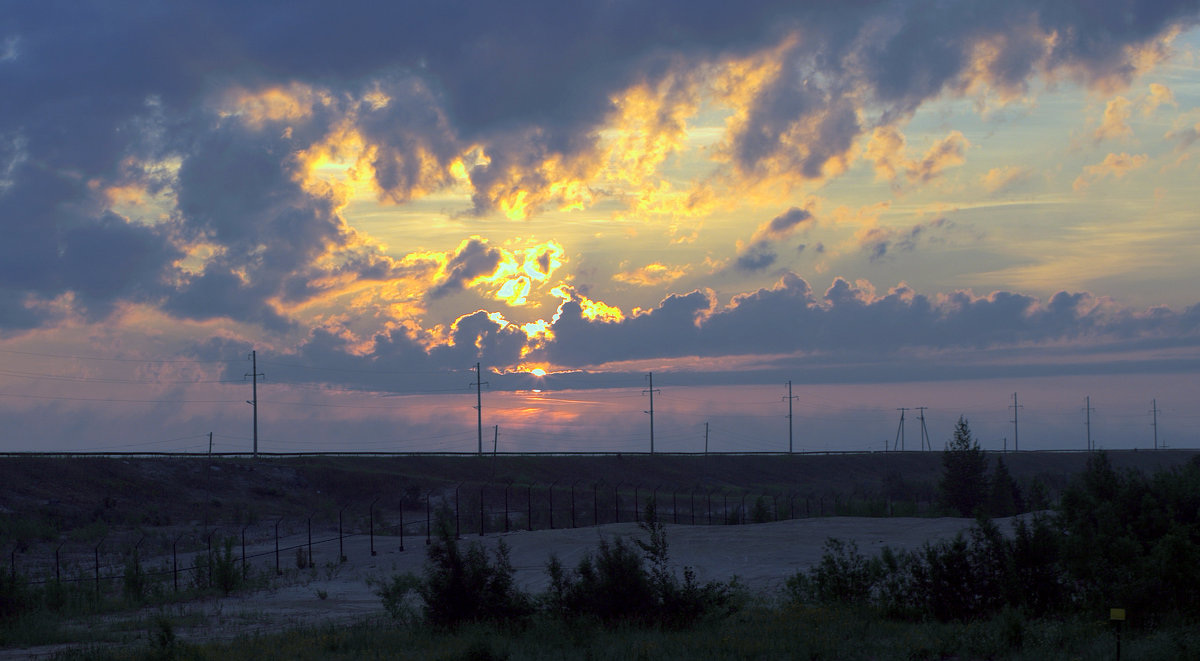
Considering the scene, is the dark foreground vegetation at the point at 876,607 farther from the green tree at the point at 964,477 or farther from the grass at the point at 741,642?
the green tree at the point at 964,477

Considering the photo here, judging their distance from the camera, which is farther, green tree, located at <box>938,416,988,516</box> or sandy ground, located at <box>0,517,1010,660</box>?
green tree, located at <box>938,416,988,516</box>

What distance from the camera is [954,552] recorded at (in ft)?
73.1

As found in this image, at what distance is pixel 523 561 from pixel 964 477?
34.8 m

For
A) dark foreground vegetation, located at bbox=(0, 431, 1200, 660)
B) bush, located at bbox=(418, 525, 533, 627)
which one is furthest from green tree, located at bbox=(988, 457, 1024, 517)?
bush, located at bbox=(418, 525, 533, 627)

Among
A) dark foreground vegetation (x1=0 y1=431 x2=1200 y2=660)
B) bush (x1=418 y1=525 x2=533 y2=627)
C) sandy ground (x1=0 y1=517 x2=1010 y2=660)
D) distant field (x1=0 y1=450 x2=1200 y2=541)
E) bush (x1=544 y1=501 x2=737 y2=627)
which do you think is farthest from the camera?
distant field (x1=0 y1=450 x2=1200 y2=541)

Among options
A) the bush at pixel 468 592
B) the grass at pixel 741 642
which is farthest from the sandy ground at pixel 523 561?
the bush at pixel 468 592

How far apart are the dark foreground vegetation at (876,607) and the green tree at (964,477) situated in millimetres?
40887

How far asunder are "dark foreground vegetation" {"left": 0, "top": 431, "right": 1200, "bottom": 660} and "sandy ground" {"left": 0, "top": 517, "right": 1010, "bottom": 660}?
13.7 ft

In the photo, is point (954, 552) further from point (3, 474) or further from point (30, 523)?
point (3, 474)

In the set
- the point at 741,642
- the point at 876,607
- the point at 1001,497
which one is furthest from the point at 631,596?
the point at 1001,497

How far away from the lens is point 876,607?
2280 centimetres

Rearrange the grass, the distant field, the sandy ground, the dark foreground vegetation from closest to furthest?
the grass < the dark foreground vegetation < the sandy ground < the distant field

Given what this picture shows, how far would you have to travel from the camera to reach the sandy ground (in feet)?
95.1

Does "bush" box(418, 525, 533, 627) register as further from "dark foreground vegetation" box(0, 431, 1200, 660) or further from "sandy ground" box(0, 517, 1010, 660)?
"sandy ground" box(0, 517, 1010, 660)
